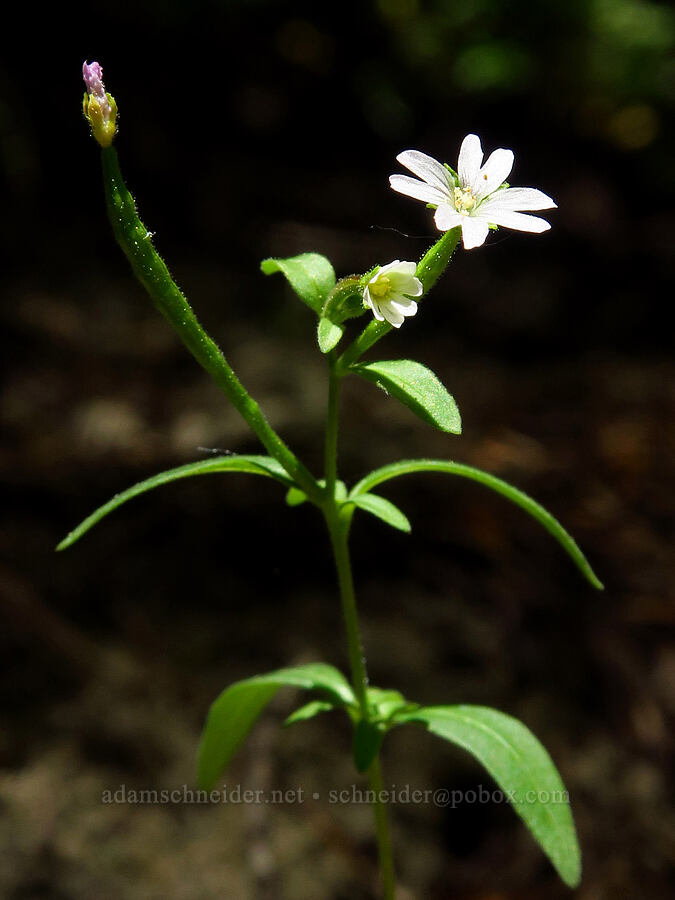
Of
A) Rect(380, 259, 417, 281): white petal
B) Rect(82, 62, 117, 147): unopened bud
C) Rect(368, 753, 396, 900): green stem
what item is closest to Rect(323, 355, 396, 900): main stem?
Rect(368, 753, 396, 900): green stem

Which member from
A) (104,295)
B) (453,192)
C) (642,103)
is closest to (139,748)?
(453,192)

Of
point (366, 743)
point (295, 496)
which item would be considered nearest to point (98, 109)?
point (295, 496)

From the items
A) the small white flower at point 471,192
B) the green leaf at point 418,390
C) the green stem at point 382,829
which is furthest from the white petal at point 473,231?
the green stem at point 382,829

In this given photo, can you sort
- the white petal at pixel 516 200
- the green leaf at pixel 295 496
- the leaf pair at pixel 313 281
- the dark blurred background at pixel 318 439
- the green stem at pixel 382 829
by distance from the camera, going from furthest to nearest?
1. the dark blurred background at pixel 318 439
2. the green stem at pixel 382 829
3. the green leaf at pixel 295 496
4. the leaf pair at pixel 313 281
5. the white petal at pixel 516 200

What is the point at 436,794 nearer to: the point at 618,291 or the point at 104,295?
the point at 104,295

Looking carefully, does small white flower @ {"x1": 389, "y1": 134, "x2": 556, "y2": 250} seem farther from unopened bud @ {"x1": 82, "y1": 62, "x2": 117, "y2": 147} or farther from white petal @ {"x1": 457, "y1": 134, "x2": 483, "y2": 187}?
unopened bud @ {"x1": 82, "y1": 62, "x2": 117, "y2": 147}

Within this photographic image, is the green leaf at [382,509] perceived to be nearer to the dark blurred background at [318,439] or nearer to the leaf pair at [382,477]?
the leaf pair at [382,477]

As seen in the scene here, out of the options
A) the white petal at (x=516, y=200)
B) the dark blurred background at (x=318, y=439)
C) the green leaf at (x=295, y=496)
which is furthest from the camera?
the dark blurred background at (x=318, y=439)

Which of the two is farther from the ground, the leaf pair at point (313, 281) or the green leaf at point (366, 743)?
the leaf pair at point (313, 281)
